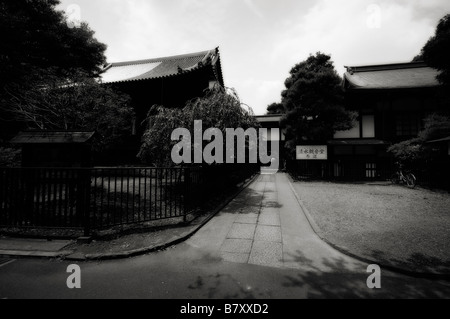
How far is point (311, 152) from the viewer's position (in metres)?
16.0

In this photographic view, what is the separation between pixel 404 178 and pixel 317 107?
23.4 ft

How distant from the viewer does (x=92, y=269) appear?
331 centimetres

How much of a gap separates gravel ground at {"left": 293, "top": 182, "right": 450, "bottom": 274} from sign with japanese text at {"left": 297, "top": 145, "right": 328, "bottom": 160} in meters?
7.31

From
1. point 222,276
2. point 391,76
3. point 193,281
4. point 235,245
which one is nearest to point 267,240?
point 235,245

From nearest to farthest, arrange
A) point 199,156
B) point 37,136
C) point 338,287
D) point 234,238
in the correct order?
point 338,287
point 234,238
point 37,136
point 199,156

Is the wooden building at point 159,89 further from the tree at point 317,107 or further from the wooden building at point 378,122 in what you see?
the wooden building at point 378,122

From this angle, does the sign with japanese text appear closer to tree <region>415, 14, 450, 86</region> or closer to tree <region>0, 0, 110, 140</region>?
tree <region>415, 14, 450, 86</region>

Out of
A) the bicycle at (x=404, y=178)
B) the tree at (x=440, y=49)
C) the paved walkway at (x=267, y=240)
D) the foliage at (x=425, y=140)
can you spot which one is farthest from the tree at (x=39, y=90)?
the foliage at (x=425, y=140)

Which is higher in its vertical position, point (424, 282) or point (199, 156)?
point (199, 156)

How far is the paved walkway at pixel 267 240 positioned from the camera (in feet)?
12.1
